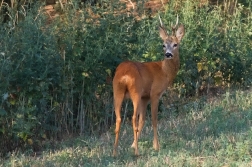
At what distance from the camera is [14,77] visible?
10.6 m

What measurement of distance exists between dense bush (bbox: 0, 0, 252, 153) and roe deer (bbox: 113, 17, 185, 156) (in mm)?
1335

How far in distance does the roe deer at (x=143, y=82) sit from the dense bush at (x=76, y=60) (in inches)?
52.6

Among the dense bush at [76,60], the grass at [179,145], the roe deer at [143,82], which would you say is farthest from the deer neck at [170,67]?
the dense bush at [76,60]

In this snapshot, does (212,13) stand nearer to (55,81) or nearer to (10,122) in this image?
(55,81)

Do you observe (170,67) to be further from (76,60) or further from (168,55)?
(76,60)

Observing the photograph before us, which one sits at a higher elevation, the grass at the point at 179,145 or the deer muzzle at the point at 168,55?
the deer muzzle at the point at 168,55

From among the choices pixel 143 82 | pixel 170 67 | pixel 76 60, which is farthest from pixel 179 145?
pixel 76 60

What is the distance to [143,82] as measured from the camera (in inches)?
389

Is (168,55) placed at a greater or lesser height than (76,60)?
greater

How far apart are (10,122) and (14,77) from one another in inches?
28.9

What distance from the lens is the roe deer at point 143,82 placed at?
9.48 meters

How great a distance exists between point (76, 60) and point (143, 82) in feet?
7.15

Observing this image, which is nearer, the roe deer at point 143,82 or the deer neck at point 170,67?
the roe deer at point 143,82

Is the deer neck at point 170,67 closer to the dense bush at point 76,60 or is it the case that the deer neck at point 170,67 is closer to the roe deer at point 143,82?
the roe deer at point 143,82
